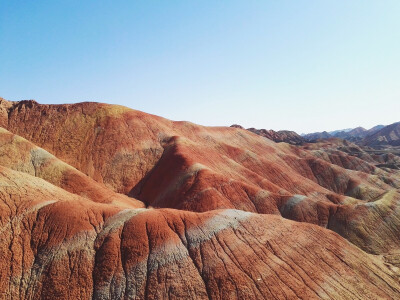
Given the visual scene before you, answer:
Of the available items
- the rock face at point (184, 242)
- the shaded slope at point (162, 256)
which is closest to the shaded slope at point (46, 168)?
the rock face at point (184, 242)

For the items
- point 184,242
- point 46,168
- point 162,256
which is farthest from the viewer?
point 46,168

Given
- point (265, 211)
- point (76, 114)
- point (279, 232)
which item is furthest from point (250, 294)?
point (76, 114)

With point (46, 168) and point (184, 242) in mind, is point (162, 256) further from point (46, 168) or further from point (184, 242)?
point (46, 168)

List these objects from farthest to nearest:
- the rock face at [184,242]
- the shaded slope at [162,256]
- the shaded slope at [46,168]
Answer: the shaded slope at [46,168] < the rock face at [184,242] < the shaded slope at [162,256]

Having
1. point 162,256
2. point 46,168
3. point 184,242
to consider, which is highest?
point 46,168

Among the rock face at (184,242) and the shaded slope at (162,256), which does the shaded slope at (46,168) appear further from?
the shaded slope at (162,256)

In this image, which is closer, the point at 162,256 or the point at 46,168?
the point at 162,256

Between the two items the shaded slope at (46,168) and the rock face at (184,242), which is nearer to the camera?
the rock face at (184,242)

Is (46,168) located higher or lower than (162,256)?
higher

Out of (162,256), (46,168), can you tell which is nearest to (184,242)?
(162,256)

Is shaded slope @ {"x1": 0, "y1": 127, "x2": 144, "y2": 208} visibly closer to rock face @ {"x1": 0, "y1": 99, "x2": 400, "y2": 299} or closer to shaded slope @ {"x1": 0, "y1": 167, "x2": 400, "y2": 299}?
rock face @ {"x1": 0, "y1": 99, "x2": 400, "y2": 299}

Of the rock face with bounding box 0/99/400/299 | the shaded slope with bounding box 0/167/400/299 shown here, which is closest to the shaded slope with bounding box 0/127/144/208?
the rock face with bounding box 0/99/400/299

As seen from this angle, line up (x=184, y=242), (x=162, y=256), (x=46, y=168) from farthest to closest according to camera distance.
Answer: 1. (x=46, y=168)
2. (x=184, y=242)
3. (x=162, y=256)
